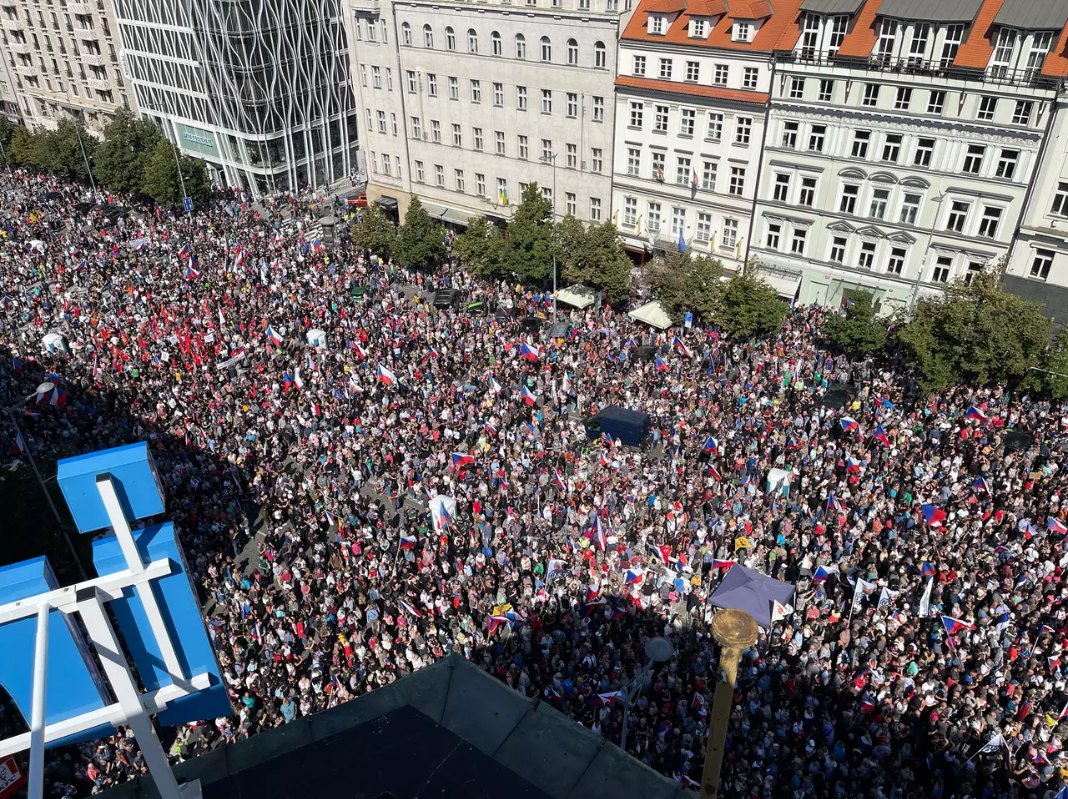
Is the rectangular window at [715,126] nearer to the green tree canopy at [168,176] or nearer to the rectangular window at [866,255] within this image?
the rectangular window at [866,255]

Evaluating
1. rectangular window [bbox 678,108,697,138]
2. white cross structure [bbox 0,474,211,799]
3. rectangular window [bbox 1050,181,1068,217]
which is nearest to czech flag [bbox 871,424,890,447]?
rectangular window [bbox 1050,181,1068,217]

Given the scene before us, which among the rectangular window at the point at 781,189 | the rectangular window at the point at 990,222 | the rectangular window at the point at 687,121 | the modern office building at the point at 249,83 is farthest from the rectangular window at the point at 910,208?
the modern office building at the point at 249,83

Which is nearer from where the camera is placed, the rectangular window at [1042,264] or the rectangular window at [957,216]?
the rectangular window at [1042,264]

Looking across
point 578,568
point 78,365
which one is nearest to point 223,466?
point 78,365

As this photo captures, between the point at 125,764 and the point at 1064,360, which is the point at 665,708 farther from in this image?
the point at 1064,360

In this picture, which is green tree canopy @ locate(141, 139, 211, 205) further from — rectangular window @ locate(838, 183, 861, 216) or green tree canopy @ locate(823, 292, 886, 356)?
green tree canopy @ locate(823, 292, 886, 356)

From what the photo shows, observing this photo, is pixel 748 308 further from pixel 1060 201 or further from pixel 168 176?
pixel 168 176
